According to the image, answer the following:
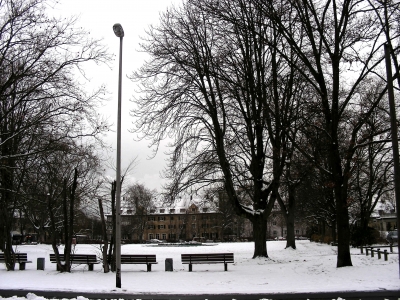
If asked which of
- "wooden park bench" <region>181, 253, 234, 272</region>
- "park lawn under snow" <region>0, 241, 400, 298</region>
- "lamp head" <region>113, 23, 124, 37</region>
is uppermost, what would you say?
"lamp head" <region>113, 23, 124, 37</region>

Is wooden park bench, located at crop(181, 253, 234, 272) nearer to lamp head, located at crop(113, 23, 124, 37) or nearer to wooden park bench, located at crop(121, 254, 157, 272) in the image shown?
wooden park bench, located at crop(121, 254, 157, 272)

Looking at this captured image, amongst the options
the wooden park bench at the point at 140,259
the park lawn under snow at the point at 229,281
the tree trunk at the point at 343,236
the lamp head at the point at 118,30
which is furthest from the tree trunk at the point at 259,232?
the lamp head at the point at 118,30

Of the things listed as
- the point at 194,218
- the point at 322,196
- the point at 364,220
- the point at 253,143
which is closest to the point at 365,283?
the point at 253,143

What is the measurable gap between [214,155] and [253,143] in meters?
2.56

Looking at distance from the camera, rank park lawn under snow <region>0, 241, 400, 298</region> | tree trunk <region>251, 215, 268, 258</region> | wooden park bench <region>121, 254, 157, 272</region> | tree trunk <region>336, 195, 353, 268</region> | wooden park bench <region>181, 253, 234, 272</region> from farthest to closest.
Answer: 1. tree trunk <region>251, 215, 268, 258</region>
2. wooden park bench <region>121, 254, 157, 272</region>
3. wooden park bench <region>181, 253, 234, 272</region>
4. tree trunk <region>336, 195, 353, 268</region>
5. park lawn under snow <region>0, 241, 400, 298</region>

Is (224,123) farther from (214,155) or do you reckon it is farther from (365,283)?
(365,283)

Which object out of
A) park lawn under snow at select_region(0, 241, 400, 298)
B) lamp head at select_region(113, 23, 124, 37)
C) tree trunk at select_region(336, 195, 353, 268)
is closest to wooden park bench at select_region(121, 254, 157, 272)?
park lawn under snow at select_region(0, 241, 400, 298)

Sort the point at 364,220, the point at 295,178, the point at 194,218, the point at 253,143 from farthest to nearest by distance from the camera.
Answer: the point at 194,218, the point at 364,220, the point at 295,178, the point at 253,143

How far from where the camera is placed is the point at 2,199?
23156mm

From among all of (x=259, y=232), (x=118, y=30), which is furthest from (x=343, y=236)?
(x=118, y=30)

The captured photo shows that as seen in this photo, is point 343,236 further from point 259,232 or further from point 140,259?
point 140,259

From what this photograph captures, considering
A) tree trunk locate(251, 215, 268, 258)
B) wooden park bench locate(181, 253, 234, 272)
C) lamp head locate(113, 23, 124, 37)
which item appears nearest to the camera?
lamp head locate(113, 23, 124, 37)

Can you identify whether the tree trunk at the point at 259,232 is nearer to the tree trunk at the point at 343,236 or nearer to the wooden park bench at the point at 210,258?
the wooden park bench at the point at 210,258

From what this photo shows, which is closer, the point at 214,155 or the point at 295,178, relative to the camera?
the point at 214,155
